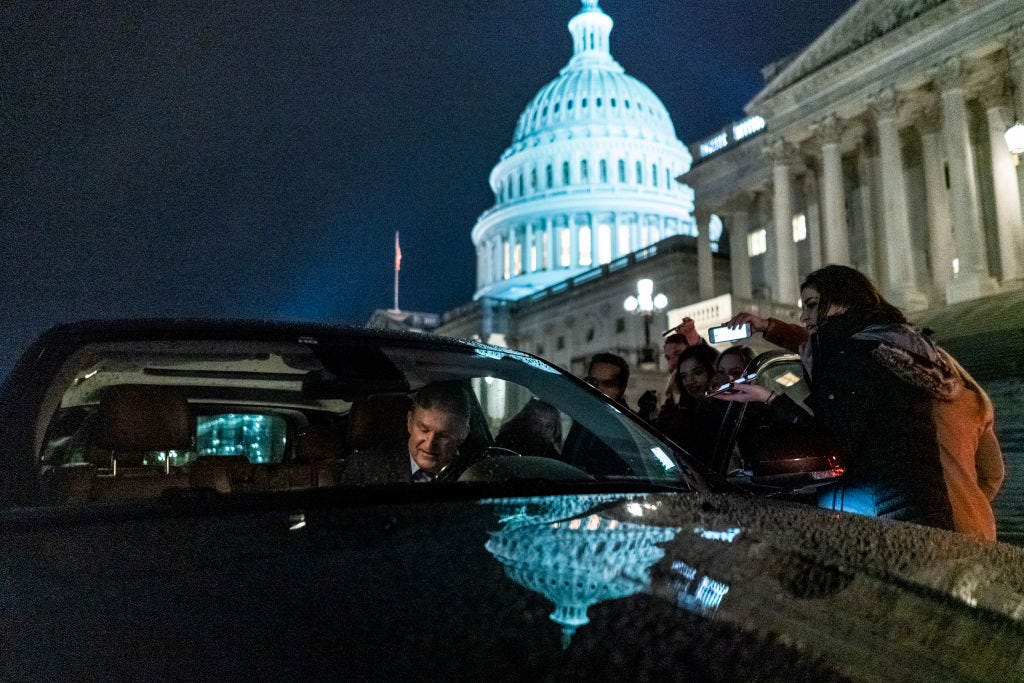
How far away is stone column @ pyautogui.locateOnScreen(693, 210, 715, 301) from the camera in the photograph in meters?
39.7

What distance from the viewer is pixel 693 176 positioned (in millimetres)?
39031

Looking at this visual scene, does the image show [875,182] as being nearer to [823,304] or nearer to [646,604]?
[823,304]

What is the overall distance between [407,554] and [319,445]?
1.34 m

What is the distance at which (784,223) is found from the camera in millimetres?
31719

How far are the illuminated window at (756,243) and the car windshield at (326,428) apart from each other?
1475 inches

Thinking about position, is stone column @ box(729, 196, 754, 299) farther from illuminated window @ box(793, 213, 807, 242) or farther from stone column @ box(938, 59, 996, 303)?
stone column @ box(938, 59, 996, 303)

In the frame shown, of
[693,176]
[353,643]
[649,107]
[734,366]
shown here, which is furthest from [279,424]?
[649,107]

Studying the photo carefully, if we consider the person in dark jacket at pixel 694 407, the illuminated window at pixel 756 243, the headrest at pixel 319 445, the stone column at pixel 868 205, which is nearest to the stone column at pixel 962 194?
the stone column at pixel 868 205

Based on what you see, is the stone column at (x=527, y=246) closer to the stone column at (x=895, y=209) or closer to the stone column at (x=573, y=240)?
the stone column at (x=573, y=240)

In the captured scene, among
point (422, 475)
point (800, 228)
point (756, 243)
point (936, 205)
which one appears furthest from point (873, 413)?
point (756, 243)

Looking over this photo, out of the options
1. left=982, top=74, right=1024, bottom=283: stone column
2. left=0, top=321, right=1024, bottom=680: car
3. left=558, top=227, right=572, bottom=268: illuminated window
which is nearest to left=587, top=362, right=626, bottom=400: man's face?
left=0, top=321, right=1024, bottom=680: car

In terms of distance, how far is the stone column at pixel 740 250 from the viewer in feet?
125

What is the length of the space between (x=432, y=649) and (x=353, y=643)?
4.2 inches

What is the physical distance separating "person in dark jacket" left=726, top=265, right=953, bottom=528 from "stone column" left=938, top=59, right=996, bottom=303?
24.1 meters
